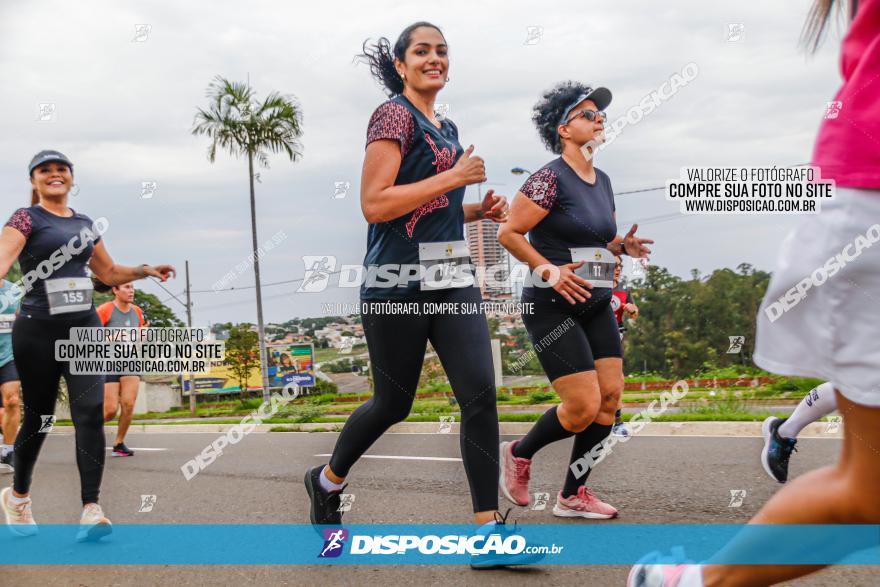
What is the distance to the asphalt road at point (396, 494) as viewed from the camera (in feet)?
11.1

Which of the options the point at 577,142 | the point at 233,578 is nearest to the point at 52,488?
the point at 233,578

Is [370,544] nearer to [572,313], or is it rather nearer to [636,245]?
[572,313]

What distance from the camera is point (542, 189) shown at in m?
4.25

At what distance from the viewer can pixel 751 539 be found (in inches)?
73.2

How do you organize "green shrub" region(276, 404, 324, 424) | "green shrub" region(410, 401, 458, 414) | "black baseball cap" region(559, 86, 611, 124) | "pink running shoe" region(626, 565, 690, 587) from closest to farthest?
"pink running shoe" region(626, 565, 690, 587), "black baseball cap" region(559, 86, 611, 124), "green shrub" region(410, 401, 458, 414), "green shrub" region(276, 404, 324, 424)

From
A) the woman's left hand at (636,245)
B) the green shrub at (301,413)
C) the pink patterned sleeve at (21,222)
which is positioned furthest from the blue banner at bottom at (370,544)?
the green shrub at (301,413)

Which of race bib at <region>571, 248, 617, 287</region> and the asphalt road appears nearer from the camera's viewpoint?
the asphalt road

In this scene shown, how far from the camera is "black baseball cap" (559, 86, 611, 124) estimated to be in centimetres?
455

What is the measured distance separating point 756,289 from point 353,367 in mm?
7202

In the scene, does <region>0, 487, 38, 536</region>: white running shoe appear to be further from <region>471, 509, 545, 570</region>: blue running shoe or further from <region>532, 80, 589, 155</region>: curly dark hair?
<region>532, 80, 589, 155</region>: curly dark hair

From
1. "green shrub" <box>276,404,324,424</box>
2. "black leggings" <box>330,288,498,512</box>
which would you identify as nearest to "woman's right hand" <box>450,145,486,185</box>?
"black leggings" <box>330,288,498,512</box>

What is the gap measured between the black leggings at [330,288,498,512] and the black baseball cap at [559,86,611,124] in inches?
61.2

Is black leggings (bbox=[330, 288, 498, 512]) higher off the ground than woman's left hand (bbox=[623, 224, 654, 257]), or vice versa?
woman's left hand (bbox=[623, 224, 654, 257])

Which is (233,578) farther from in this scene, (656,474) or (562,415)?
(656,474)
